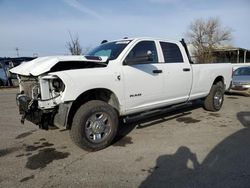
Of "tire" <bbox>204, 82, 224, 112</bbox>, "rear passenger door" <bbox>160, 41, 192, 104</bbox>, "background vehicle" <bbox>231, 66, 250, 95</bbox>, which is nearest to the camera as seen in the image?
"rear passenger door" <bbox>160, 41, 192, 104</bbox>

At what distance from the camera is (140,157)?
4.24m

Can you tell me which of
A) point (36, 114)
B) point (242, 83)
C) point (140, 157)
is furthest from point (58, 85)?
point (242, 83)

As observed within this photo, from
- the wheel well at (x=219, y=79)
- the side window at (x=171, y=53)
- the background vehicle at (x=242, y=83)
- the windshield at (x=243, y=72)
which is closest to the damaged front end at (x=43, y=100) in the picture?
the side window at (x=171, y=53)

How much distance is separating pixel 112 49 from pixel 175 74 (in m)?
1.59

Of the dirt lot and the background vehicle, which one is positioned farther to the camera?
the background vehicle

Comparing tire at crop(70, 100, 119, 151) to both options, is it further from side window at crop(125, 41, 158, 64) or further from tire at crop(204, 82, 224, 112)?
tire at crop(204, 82, 224, 112)

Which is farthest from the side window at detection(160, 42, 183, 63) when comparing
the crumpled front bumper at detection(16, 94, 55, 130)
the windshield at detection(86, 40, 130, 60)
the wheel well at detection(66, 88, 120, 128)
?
the crumpled front bumper at detection(16, 94, 55, 130)

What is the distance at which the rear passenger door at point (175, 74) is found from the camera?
572 centimetres

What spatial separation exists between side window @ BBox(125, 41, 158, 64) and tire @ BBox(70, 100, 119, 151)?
1.12 m

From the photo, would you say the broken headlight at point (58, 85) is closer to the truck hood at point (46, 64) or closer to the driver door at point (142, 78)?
the truck hood at point (46, 64)

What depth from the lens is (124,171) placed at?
12.3ft

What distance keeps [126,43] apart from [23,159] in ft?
9.70

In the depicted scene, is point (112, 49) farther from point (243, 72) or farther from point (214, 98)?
point (243, 72)

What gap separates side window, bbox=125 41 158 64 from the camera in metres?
5.02
